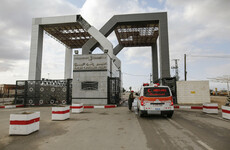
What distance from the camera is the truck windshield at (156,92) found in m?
9.00

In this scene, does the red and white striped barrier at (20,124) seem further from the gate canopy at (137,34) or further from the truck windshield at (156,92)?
the gate canopy at (137,34)

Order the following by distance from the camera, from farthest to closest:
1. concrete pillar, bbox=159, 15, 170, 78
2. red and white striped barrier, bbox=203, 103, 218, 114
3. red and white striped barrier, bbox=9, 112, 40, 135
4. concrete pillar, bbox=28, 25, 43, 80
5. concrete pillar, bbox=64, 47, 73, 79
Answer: concrete pillar, bbox=64, 47, 73, 79, concrete pillar, bbox=28, 25, 43, 80, concrete pillar, bbox=159, 15, 170, 78, red and white striped barrier, bbox=203, 103, 218, 114, red and white striped barrier, bbox=9, 112, 40, 135

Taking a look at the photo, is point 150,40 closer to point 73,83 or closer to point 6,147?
point 73,83

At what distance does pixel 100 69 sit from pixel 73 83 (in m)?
3.94

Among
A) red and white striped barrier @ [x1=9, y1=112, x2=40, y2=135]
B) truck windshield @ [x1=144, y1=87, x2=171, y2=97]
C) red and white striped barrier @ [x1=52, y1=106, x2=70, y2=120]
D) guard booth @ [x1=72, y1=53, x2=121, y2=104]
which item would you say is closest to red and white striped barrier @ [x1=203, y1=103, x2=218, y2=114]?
truck windshield @ [x1=144, y1=87, x2=171, y2=97]

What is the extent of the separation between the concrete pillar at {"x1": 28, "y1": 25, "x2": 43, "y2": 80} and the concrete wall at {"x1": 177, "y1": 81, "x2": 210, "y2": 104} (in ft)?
74.1

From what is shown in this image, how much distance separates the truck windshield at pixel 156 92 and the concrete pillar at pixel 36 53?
20944 millimetres

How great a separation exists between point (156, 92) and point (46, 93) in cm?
1507

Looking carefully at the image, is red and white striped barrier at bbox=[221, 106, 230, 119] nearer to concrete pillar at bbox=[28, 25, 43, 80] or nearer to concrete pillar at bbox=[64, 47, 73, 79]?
concrete pillar at bbox=[28, 25, 43, 80]

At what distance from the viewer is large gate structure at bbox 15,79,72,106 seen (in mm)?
18703

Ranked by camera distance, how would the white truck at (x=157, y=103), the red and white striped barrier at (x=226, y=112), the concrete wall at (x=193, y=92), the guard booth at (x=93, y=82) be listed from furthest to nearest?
the concrete wall at (x=193, y=92) → the guard booth at (x=93, y=82) → the red and white striped barrier at (x=226, y=112) → the white truck at (x=157, y=103)

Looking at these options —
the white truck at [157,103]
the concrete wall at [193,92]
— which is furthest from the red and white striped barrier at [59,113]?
the concrete wall at [193,92]

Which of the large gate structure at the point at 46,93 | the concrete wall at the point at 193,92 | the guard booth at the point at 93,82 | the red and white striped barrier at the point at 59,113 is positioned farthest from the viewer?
the concrete wall at the point at 193,92

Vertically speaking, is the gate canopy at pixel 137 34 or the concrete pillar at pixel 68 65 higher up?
the gate canopy at pixel 137 34
